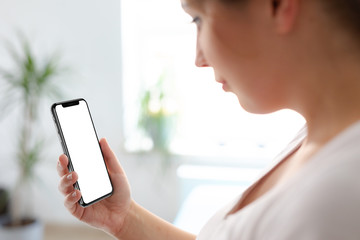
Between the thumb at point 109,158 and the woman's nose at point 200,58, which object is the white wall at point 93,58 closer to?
the thumb at point 109,158

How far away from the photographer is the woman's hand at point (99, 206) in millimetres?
964

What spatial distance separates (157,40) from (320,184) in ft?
9.62

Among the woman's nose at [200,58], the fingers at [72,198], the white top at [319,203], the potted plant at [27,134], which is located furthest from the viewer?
the potted plant at [27,134]

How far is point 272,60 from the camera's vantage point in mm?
548

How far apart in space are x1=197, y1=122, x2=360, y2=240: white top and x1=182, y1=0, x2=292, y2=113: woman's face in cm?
11

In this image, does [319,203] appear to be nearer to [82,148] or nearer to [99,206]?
[99,206]

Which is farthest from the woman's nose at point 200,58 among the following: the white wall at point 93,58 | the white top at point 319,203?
the white wall at point 93,58

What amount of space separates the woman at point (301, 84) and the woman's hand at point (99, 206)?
403mm

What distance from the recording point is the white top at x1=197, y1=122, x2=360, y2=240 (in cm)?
45

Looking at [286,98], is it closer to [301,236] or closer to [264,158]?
[301,236]

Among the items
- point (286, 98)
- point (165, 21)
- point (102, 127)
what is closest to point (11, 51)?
point (102, 127)

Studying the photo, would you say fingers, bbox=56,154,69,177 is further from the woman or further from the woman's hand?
the woman

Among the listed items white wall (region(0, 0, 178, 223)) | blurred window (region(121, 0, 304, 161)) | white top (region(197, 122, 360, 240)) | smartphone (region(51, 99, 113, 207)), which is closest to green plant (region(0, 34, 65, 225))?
white wall (region(0, 0, 178, 223))

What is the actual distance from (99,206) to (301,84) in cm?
59
